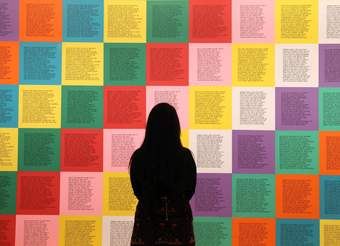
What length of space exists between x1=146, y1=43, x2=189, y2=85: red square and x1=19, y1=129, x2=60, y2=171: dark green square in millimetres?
621

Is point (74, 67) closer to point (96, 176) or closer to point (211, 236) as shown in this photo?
point (96, 176)

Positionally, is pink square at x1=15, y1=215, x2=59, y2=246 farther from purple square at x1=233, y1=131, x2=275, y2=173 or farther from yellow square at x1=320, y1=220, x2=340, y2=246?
yellow square at x1=320, y1=220, x2=340, y2=246

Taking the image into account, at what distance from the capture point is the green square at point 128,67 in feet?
8.11

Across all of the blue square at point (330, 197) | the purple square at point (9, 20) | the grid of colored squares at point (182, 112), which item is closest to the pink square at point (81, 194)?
the grid of colored squares at point (182, 112)

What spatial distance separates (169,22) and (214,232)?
46.7 inches

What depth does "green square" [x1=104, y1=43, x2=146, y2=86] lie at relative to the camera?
2.47 metres

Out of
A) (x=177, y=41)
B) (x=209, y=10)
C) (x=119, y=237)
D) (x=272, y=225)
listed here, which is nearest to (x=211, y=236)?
(x=272, y=225)

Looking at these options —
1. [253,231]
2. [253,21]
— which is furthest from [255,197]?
[253,21]

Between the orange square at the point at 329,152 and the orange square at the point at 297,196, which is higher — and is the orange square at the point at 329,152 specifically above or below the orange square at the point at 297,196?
above

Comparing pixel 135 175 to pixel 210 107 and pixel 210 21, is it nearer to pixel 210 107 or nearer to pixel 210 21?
pixel 210 107

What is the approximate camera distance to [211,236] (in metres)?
2.42

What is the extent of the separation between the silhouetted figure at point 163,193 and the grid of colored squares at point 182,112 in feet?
2.40

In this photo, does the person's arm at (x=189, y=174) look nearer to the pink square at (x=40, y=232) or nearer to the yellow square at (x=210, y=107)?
the yellow square at (x=210, y=107)

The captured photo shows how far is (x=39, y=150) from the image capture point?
2.46m
